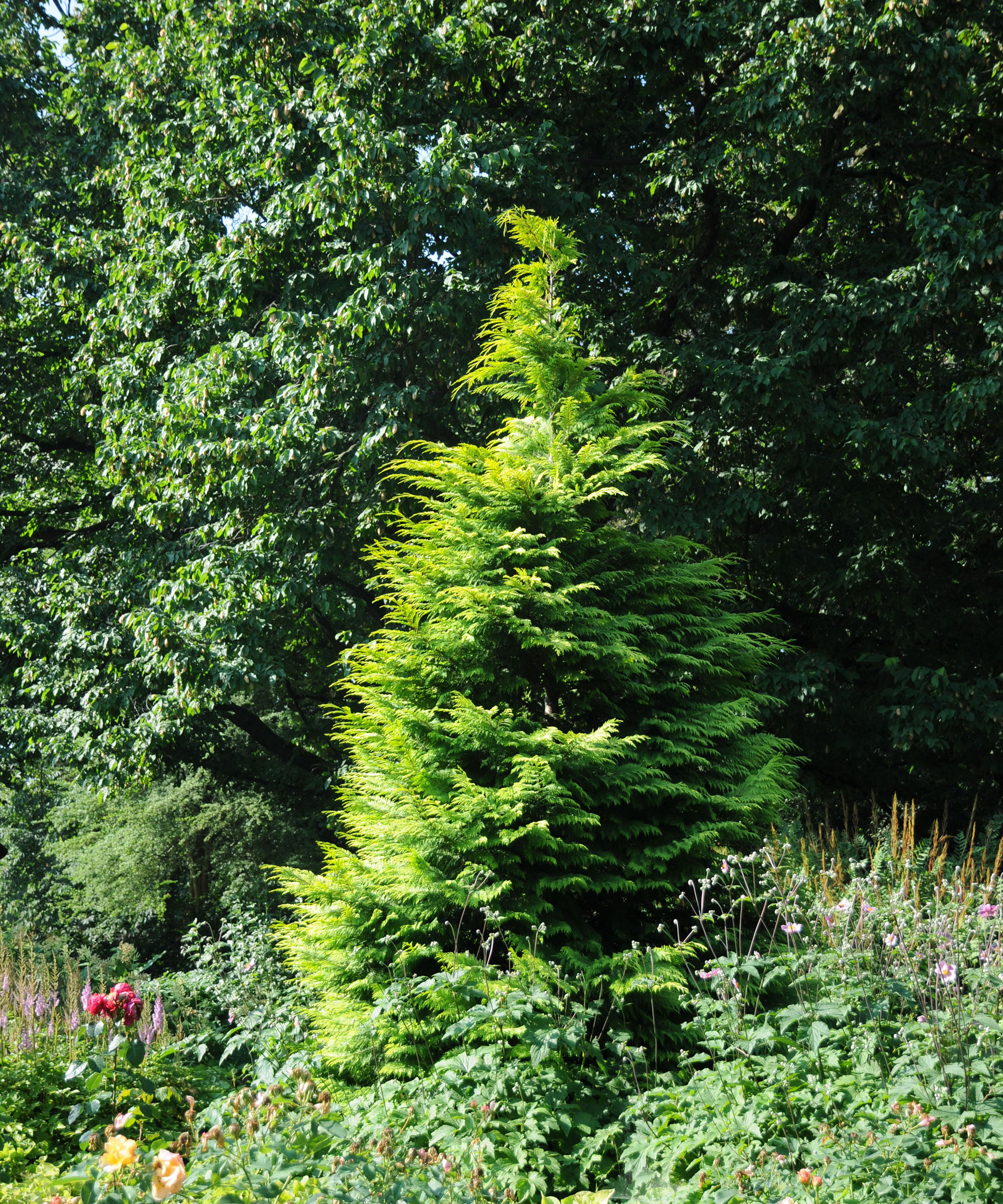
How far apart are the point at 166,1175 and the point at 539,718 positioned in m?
3.38

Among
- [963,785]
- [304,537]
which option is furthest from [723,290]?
[963,785]

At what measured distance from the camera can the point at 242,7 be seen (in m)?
8.62

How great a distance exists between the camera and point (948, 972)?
3184 millimetres

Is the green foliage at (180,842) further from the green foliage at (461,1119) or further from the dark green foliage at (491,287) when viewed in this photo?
the green foliage at (461,1119)

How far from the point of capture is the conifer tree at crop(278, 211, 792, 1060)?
449cm

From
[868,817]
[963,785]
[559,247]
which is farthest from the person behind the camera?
[868,817]

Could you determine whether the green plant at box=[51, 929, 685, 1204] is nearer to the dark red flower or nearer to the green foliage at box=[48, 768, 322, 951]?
the dark red flower

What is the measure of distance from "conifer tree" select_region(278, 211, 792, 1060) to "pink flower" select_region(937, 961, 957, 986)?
1395 mm

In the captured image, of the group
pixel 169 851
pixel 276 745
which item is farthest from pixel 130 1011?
pixel 169 851

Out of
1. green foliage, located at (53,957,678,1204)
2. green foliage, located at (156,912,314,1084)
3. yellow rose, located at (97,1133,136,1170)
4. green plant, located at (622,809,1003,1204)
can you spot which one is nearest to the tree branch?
green foliage, located at (156,912,314,1084)

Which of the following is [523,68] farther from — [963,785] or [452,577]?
[963,785]

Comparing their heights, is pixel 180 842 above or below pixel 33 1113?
below

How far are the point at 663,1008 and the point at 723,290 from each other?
24.8 feet

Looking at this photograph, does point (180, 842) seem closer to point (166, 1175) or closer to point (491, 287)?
point (491, 287)
